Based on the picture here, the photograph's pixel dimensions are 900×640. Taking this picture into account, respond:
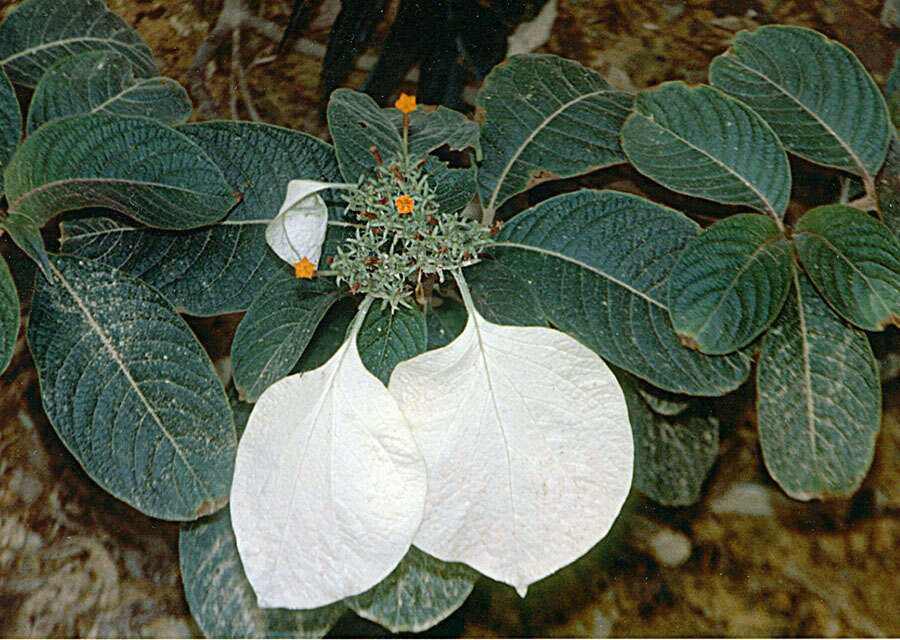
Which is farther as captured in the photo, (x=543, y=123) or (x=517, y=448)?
(x=543, y=123)

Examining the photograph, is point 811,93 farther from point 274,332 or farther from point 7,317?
point 7,317

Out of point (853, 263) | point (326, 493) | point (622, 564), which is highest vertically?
point (853, 263)

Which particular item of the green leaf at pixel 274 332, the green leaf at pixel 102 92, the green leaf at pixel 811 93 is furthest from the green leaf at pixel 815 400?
the green leaf at pixel 102 92

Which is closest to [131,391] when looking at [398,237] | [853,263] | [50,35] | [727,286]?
[398,237]

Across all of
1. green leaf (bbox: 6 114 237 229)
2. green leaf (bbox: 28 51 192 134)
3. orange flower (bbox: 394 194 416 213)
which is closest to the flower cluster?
orange flower (bbox: 394 194 416 213)

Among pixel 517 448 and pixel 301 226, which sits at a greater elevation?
pixel 301 226

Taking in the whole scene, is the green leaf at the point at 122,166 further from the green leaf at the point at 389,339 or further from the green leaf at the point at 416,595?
the green leaf at the point at 416,595
